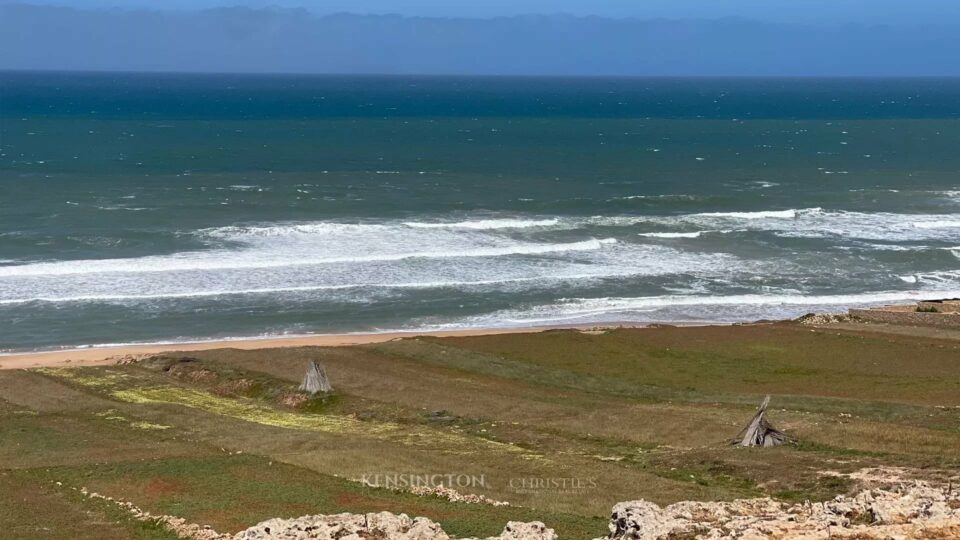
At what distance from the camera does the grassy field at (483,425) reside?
2722 centimetres

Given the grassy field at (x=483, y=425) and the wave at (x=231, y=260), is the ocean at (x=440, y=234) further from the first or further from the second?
the grassy field at (x=483, y=425)

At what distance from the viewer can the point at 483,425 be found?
36.1m

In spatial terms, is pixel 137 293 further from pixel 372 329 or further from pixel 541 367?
pixel 541 367

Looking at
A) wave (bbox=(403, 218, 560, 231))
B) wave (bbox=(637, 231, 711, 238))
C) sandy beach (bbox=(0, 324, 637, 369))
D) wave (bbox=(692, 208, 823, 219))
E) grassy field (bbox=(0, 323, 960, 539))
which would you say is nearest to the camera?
grassy field (bbox=(0, 323, 960, 539))

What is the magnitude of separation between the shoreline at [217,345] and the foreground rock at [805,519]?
95.5 ft

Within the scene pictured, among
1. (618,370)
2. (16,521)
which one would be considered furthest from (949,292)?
(16,521)

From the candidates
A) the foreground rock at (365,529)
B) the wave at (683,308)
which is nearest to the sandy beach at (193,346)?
the wave at (683,308)

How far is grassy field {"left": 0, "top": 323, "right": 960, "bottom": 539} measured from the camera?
89.3 feet

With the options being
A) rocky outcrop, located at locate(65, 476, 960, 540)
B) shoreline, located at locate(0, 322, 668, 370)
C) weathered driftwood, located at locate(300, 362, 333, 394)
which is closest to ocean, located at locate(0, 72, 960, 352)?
shoreline, located at locate(0, 322, 668, 370)

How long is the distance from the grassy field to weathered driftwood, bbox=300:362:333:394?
2.22 feet

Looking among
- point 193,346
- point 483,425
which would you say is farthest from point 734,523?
point 193,346

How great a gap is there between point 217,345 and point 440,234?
28.1 metres

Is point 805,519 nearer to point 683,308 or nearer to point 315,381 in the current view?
point 315,381

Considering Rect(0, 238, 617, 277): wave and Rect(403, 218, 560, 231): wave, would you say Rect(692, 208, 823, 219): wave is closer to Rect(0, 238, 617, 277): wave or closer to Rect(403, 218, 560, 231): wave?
Rect(403, 218, 560, 231): wave
